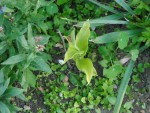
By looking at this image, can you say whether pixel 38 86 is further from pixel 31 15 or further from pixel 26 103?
pixel 31 15

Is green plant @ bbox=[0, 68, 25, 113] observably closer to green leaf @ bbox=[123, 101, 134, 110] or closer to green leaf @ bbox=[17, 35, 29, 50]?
green leaf @ bbox=[17, 35, 29, 50]

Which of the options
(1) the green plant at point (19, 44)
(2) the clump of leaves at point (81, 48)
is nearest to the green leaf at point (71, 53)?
(2) the clump of leaves at point (81, 48)

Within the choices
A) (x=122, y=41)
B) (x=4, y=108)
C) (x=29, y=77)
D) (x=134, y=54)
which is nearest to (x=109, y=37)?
(x=122, y=41)

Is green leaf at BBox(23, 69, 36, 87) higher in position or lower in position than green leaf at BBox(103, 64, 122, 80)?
higher

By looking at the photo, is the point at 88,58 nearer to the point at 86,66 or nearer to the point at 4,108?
the point at 86,66

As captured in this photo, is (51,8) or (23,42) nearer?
(23,42)

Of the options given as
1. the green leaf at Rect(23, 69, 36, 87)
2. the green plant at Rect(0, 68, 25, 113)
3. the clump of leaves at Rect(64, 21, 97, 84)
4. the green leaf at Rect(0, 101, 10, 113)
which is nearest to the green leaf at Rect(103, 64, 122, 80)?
the clump of leaves at Rect(64, 21, 97, 84)
